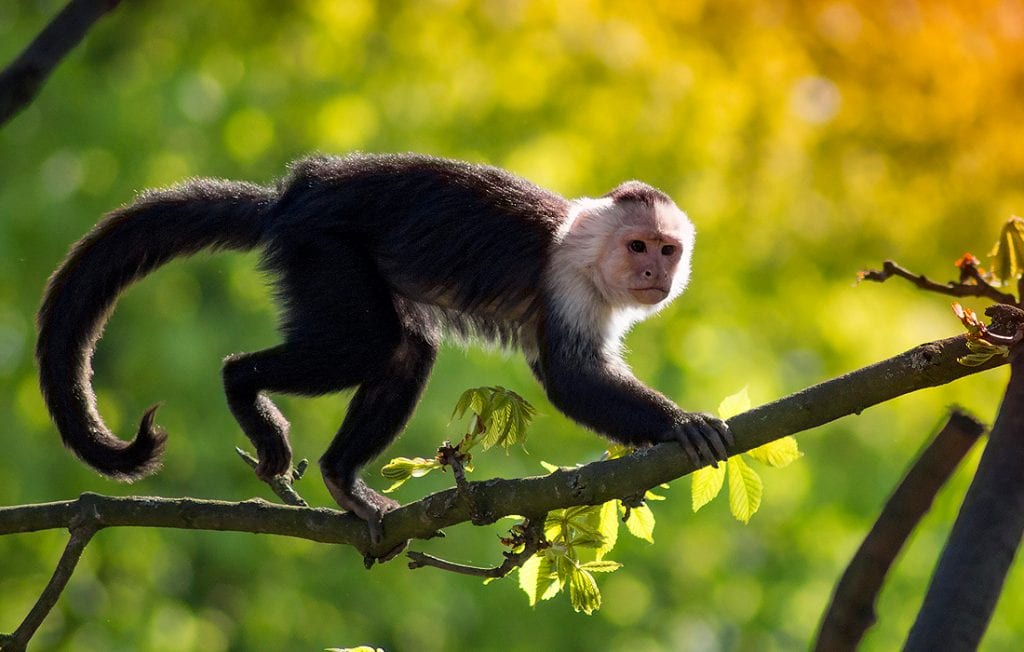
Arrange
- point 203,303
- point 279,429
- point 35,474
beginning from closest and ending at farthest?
point 279,429 < point 35,474 < point 203,303

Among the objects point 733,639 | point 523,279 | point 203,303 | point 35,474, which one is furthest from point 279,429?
point 733,639

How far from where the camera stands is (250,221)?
519cm

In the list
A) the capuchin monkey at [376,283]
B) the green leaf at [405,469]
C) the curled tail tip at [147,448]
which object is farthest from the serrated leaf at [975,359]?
the curled tail tip at [147,448]

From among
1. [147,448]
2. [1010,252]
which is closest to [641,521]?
[1010,252]

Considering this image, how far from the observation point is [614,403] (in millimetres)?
4477

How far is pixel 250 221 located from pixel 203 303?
19.5 feet

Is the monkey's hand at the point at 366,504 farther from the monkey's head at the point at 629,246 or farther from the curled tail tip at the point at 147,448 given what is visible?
the monkey's head at the point at 629,246

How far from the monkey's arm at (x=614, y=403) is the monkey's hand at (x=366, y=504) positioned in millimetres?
799

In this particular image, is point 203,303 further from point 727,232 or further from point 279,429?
point 279,429

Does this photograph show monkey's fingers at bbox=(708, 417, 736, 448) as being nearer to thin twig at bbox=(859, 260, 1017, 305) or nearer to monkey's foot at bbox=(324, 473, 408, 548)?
thin twig at bbox=(859, 260, 1017, 305)

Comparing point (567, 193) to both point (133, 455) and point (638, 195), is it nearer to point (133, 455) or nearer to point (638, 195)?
point (638, 195)

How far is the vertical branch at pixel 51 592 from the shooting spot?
3.61m

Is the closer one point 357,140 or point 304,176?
point 304,176

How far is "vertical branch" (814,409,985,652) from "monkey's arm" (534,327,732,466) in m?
1.05
